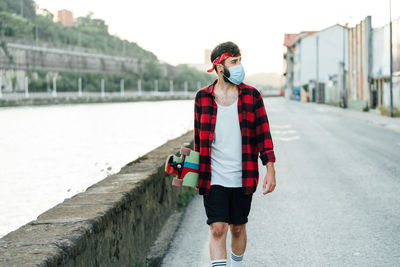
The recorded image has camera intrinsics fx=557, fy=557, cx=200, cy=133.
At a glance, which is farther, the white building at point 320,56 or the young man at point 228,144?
the white building at point 320,56

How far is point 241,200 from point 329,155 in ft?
33.0

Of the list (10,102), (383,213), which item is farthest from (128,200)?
(10,102)

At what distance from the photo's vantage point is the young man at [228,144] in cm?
356

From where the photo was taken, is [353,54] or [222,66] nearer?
[222,66]

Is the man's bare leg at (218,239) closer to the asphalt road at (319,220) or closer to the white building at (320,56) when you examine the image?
the asphalt road at (319,220)

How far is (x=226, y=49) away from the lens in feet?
11.8

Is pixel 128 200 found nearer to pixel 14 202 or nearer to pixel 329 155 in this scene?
pixel 14 202

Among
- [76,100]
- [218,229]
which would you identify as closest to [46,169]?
[218,229]

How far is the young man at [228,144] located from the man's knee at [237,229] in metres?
0.06

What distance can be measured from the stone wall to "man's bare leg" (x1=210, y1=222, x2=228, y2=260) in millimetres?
695

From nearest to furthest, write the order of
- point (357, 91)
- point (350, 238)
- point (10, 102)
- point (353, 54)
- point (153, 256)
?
point (153, 256) < point (350, 238) < point (357, 91) < point (353, 54) < point (10, 102)

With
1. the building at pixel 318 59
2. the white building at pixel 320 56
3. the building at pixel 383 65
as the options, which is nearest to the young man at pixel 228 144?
the building at pixel 383 65

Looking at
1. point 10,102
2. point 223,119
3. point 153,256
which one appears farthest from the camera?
point 10,102

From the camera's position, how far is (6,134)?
37.0m
